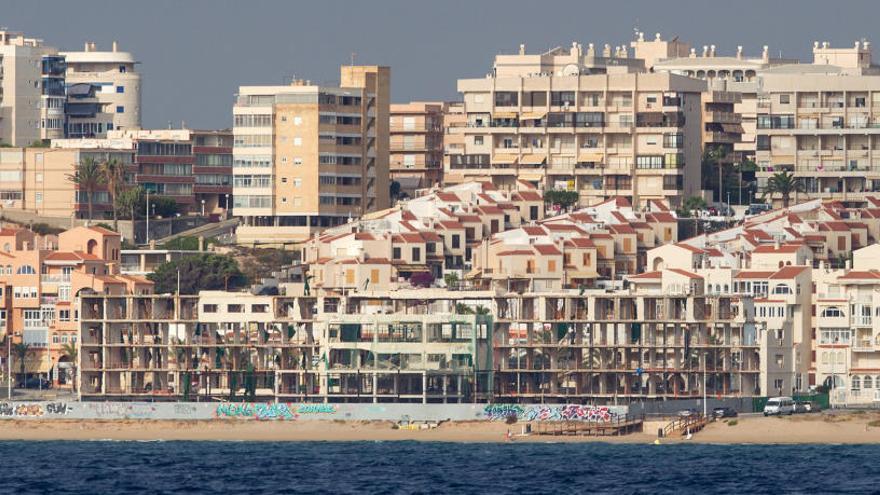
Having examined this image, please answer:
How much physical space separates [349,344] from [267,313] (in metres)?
6.94

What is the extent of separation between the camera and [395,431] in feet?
582

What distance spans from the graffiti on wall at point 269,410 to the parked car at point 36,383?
20929 millimetres

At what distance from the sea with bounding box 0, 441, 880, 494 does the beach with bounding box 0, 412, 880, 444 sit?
86 centimetres

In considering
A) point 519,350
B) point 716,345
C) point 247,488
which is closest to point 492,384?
point 519,350

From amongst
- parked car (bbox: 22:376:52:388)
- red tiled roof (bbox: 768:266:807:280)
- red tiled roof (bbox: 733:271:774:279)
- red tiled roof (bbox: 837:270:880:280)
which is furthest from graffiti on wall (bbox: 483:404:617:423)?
parked car (bbox: 22:376:52:388)

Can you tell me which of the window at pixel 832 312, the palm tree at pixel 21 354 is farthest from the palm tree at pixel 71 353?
the window at pixel 832 312

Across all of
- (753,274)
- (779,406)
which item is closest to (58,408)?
(779,406)

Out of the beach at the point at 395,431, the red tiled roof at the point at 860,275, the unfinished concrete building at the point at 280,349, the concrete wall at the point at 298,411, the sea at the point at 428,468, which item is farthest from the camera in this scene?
the red tiled roof at the point at 860,275

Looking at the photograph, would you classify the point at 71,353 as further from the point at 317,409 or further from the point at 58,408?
the point at 317,409

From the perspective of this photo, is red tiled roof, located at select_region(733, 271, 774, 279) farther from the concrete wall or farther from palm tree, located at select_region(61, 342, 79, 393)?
palm tree, located at select_region(61, 342, 79, 393)

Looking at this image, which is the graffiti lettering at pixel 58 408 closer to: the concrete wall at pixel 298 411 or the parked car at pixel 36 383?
the concrete wall at pixel 298 411

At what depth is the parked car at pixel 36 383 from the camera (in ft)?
649

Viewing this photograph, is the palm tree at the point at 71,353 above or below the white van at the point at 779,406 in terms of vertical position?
above

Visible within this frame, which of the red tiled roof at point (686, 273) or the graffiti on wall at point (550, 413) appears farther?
the red tiled roof at point (686, 273)
